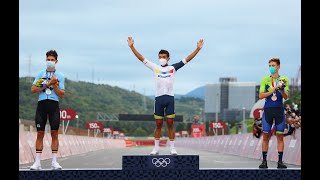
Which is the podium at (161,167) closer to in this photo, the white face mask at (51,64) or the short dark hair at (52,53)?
the white face mask at (51,64)

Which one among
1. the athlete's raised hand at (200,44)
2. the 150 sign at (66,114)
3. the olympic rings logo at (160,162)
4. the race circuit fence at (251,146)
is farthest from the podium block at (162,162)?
the 150 sign at (66,114)

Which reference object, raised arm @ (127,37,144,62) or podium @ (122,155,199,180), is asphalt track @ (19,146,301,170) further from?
raised arm @ (127,37,144,62)

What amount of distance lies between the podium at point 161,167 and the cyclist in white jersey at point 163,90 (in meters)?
0.95

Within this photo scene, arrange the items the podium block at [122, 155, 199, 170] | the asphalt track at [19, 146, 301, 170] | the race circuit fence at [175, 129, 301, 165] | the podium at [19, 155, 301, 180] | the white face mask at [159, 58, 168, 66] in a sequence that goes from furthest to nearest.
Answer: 1. the race circuit fence at [175, 129, 301, 165]
2. the asphalt track at [19, 146, 301, 170]
3. the white face mask at [159, 58, 168, 66]
4. the podium block at [122, 155, 199, 170]
5. the podium at [19, 155, 301, 180]

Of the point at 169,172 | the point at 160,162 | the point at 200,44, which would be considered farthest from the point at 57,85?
the point at 200,44

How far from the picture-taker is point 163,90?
1220 centimetres

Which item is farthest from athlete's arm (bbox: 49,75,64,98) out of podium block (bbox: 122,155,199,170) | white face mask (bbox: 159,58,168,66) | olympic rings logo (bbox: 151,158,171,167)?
olympic rings logo (bbox: 151,158,171,167)

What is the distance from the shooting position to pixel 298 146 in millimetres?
21609

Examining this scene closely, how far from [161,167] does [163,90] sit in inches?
70.8

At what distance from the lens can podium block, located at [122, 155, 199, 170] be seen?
1094cm

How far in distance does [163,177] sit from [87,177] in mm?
1320

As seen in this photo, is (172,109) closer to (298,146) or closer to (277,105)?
(277,105)

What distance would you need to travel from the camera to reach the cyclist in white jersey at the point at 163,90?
480 inches
